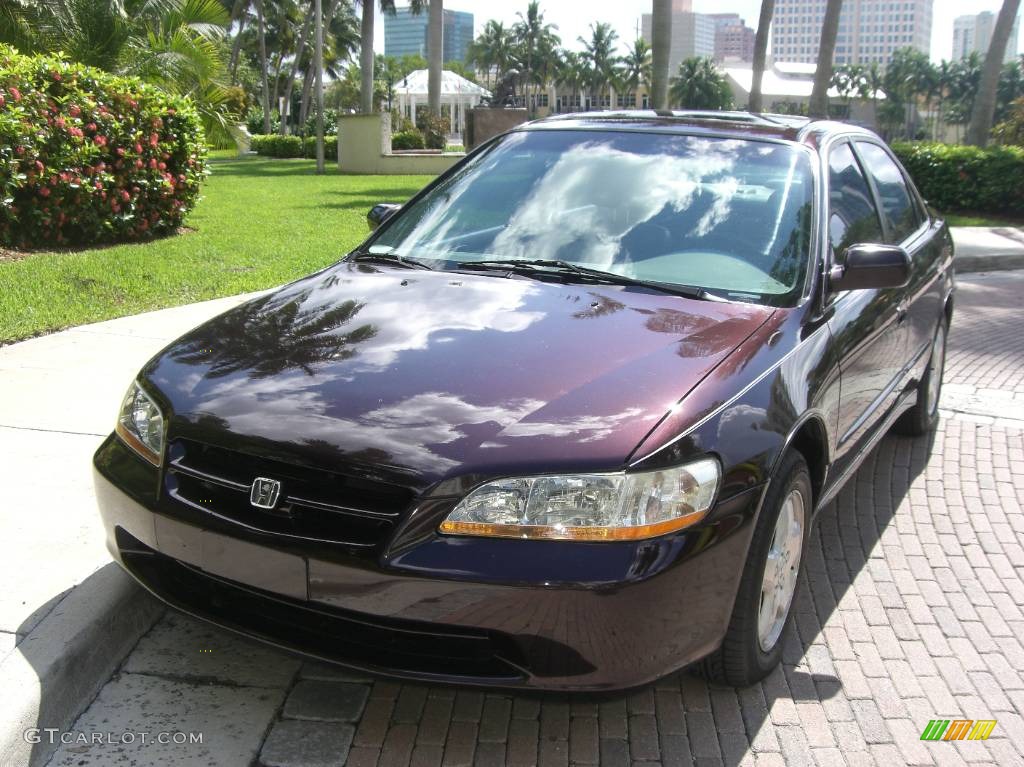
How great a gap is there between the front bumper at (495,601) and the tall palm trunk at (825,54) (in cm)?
2221

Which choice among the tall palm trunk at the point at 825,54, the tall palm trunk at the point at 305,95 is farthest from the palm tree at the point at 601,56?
the tall palm trunk at the point at 825,54

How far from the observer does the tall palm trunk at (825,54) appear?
23.0 meters

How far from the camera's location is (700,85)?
101250mm

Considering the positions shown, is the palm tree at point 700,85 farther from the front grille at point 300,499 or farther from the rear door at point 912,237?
the front grille at point 300,499

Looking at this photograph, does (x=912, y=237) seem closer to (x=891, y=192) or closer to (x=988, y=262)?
(x=891, y=192)

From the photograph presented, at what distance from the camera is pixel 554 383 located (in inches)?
112

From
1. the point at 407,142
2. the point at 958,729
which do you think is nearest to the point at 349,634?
the point at 958,729

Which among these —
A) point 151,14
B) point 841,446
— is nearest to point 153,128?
point 151,14

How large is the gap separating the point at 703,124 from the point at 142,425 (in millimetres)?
2622

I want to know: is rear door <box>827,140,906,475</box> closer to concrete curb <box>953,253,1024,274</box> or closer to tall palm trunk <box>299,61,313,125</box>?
concrete curb <box>953,253,1024,274</box>

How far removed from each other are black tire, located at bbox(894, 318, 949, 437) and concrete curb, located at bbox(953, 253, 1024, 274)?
7.62 metres

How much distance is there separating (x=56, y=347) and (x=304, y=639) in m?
4.66

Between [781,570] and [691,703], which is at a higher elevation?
[781,570]

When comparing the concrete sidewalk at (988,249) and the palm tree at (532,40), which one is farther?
the palm tree at (532,40)
